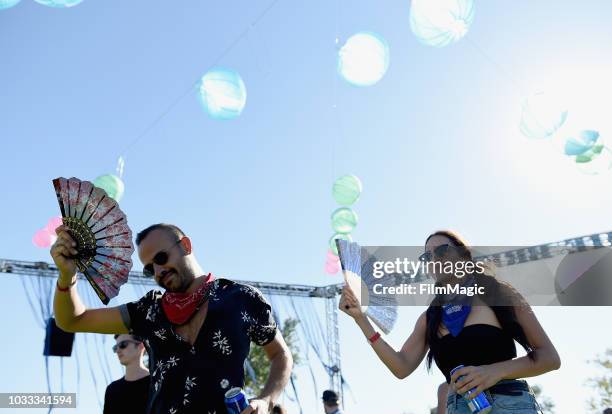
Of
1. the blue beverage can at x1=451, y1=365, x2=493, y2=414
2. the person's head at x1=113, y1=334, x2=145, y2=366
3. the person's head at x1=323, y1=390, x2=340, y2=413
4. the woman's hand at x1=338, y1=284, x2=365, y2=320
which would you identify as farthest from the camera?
the person's head at x1=323, y1=390, x2=340, y2=413

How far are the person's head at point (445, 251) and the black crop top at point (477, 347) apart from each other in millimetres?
274

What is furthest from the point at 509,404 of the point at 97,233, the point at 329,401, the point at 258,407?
the point at 329,401

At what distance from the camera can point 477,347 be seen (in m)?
2.52

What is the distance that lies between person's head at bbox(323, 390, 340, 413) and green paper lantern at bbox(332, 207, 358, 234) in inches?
106

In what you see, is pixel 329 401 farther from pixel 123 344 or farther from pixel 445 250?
pixel 445 250

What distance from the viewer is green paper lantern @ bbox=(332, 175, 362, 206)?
8734mm

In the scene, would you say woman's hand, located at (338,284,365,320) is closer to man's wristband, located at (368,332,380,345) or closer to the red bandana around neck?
man's wristband, located at (368,332,380,345)

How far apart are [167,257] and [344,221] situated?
21.7 ft

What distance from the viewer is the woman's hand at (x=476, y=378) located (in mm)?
2344

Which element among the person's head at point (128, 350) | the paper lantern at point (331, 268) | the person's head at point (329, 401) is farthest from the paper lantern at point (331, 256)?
the person's head at point (128, 350)

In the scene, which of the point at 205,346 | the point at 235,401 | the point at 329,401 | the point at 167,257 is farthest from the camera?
the point at 329,401

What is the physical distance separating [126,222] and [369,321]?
1.07m

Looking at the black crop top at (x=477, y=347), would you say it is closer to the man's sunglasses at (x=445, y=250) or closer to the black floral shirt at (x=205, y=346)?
the man's sunglasses at (x=445, y=250)

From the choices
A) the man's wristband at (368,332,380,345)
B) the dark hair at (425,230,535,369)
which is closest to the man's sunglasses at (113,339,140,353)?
the man's wristband at (368,332,380,345)
